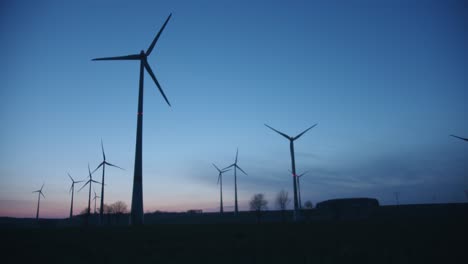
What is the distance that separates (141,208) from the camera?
39.7 metres

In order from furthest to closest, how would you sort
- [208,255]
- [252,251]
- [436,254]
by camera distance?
1. [252,251]
2. [208,255]
3. [436,254]

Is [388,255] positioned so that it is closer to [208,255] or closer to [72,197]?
[208,255]

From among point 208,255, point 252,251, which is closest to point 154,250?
point 208,255

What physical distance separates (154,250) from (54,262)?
14.5 ft

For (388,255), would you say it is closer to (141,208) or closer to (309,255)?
(309,255)

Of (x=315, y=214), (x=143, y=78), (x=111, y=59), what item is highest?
(x=111, y=59)

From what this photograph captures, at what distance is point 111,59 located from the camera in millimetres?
53406

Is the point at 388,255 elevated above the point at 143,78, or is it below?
below

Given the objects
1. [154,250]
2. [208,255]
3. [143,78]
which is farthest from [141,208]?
[208,255]

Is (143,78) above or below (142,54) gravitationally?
below

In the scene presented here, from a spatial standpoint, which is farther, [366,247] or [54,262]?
[366,247]

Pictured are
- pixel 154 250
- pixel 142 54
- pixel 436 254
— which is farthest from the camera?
pixel 142 54

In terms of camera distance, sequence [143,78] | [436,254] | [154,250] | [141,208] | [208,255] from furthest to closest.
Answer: [143,78]
[141,208]
[154,250]
[208,255]
[436,254]

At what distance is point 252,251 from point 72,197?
12585 cm
